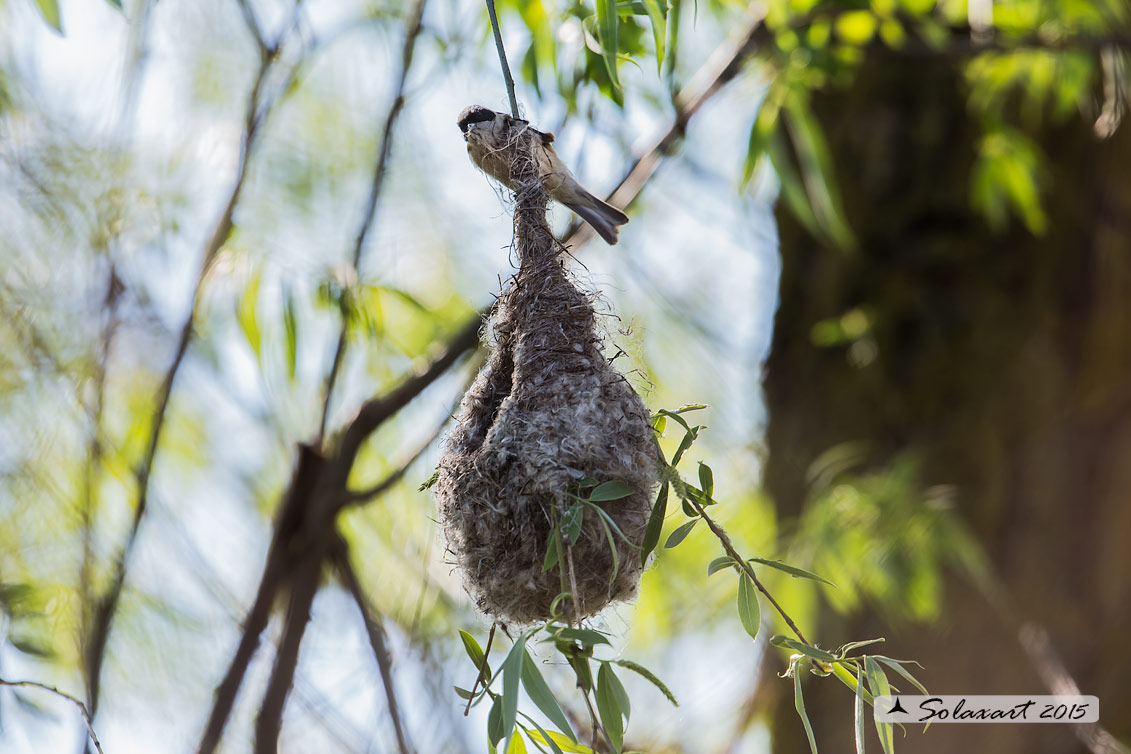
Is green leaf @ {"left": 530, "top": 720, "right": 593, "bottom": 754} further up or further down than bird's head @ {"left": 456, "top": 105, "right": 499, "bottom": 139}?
further down

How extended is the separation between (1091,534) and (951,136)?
1791 mm

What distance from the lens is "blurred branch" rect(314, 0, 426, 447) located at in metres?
2.86

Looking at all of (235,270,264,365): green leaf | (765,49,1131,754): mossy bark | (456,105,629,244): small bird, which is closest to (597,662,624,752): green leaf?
(456,105,629,244): small bird

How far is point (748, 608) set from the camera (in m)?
1.42

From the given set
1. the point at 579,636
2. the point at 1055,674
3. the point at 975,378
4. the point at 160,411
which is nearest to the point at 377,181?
the point at 160,411

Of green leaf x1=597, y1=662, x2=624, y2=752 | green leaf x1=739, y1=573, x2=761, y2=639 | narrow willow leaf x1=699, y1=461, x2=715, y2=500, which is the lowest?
green leaf x1=597, y1=662, x2=624, y2=752

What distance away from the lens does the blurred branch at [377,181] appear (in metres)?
2.86

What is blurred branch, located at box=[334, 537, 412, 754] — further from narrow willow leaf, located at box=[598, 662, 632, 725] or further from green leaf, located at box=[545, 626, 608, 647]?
green leaf, located at box=[545, 626, 608, 647]

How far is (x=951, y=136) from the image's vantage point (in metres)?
4.45

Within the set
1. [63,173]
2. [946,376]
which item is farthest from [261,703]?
[946,376]

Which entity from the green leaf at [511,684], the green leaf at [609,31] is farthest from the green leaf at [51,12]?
the green leaf at [511,684]

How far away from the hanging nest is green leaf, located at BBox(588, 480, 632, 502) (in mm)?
35

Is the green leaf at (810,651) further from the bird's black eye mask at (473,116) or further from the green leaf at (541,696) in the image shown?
the bird's black eye mask at (473,116)

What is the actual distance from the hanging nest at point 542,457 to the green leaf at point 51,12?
77cm
